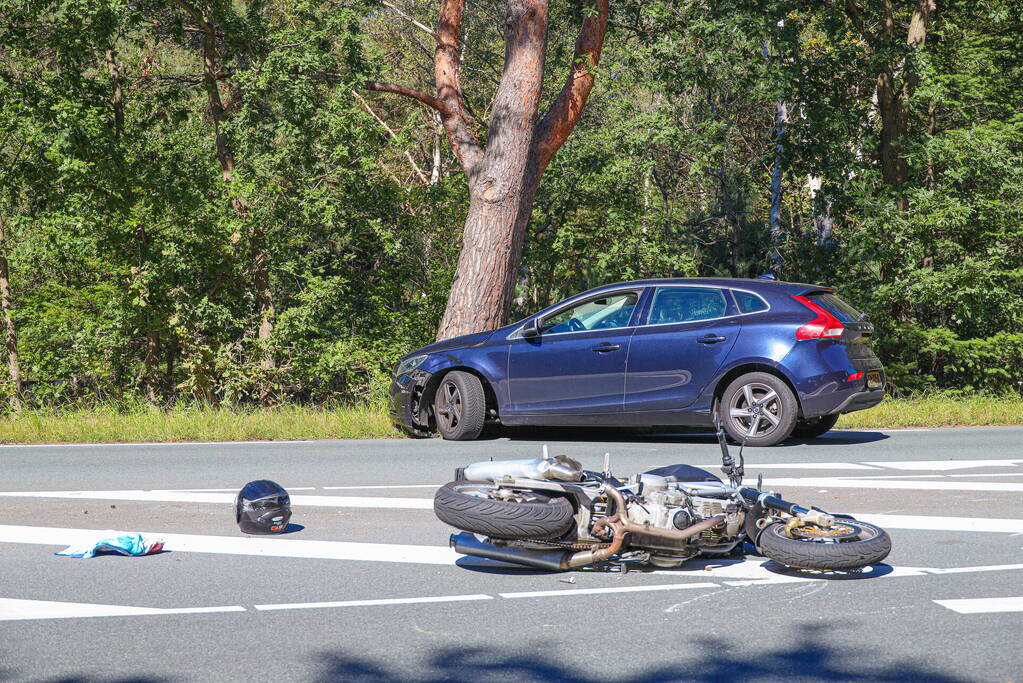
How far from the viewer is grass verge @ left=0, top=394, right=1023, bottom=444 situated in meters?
13.5

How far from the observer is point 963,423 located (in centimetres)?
1484

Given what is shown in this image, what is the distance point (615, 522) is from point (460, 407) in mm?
6728

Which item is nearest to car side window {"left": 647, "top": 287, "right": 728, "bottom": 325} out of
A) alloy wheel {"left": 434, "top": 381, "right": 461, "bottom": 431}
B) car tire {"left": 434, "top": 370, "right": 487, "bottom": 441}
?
car tire {"left": 434, "top": 370, "right": 487, "bottom": 441}

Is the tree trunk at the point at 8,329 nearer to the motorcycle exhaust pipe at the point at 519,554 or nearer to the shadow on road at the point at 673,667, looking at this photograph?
the motorcycle exhaust pipe at the point at 519,554

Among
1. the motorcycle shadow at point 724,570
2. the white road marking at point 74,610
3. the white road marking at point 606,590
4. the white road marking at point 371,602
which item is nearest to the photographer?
the white road marking at point 74,610

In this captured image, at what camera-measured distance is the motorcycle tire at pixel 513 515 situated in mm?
5828

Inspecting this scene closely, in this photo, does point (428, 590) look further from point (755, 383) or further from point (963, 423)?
point (963, 423)

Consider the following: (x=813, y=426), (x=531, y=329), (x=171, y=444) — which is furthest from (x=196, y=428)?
(x=813, y=426)

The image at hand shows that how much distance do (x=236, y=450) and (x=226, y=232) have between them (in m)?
8.92

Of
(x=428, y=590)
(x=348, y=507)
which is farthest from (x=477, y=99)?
(x=428, y=590)

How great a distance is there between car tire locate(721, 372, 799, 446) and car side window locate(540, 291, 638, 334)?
133 cm

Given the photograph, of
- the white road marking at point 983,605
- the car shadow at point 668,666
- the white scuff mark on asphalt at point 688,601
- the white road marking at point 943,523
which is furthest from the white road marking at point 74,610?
the white road marking at point 943,523

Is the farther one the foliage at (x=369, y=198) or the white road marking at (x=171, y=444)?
the foliage at (x=369, y=198)

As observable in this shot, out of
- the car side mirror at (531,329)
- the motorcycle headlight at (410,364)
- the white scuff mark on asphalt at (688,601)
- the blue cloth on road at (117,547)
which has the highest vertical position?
the car side mirror at (531,329)
